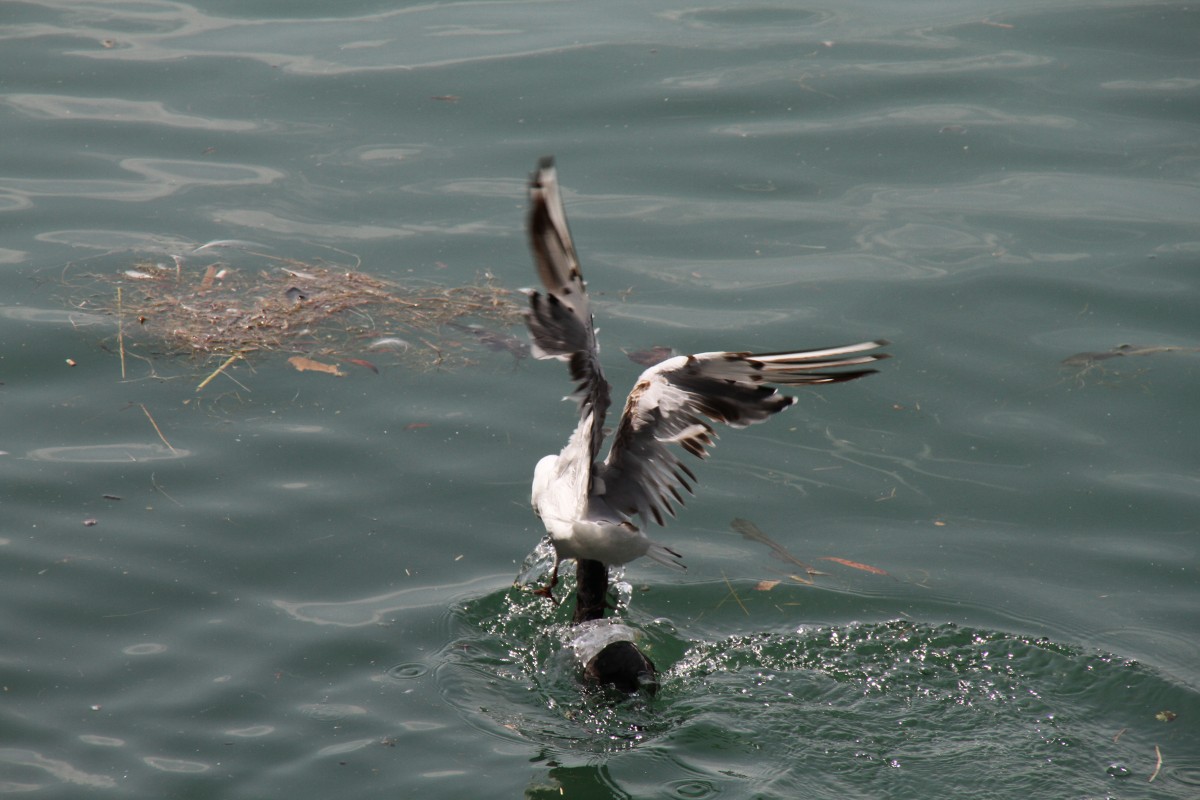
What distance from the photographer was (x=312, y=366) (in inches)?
233

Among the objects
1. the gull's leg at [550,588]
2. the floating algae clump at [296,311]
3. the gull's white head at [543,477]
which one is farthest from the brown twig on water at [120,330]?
the gull's white head at [543,477]

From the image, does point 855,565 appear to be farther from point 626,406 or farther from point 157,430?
point 157,430

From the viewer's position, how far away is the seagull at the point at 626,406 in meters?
3.68

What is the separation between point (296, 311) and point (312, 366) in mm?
443

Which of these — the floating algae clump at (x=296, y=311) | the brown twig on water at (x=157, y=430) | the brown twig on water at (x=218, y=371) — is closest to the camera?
the brown twig on water at (x=157, y=430)

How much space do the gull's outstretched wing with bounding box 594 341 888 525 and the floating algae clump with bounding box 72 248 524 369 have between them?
193cm

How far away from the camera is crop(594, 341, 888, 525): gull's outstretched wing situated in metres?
3.71

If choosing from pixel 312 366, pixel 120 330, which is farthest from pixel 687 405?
pixel 120 330

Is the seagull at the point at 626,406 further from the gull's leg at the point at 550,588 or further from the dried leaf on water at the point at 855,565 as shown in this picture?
the dried leaf on water at the point at 855,565

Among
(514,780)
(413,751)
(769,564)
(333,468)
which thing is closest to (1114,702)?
(769,564)

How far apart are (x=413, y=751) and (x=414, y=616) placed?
2.11 ft

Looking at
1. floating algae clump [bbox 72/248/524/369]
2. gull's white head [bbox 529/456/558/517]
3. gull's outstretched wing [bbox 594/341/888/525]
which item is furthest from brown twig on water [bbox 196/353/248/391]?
gull's outstretched wing [bbox 594/341/888/525]

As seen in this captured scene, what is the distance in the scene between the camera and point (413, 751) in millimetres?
4055

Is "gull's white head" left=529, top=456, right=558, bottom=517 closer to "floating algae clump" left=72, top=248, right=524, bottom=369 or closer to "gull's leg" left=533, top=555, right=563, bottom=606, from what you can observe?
"gull's leg" left=533, top=555, right=563, bottom=606
